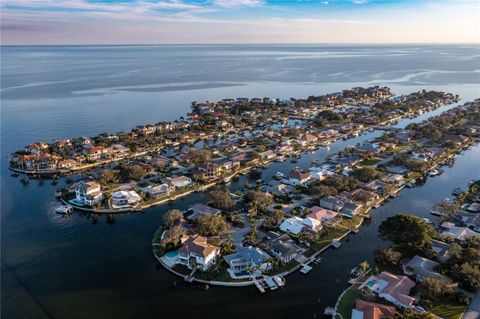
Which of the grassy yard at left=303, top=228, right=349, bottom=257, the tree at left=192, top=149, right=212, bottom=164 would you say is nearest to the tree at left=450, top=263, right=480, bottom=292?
the grassy yard at left=303, top=228, right=349, bottom=257

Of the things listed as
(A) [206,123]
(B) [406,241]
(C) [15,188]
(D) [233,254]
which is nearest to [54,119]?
(A) [206,123]

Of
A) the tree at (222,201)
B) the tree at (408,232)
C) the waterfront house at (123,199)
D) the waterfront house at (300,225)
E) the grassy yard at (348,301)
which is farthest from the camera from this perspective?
the waterfront house at (123,199)

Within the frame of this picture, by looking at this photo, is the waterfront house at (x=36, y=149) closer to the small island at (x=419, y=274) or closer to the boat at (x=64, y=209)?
the boat at (x=64, y=209)

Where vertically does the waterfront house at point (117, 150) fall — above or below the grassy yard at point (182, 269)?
above

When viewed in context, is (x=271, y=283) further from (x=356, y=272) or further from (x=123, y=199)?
(x=123, y=199)

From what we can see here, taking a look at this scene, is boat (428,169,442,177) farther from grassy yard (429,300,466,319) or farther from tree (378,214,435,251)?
grassy yard (429,300,466,319)

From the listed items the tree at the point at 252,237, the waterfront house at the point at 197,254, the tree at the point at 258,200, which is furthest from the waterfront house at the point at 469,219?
the waterfront house at the point at 197,254

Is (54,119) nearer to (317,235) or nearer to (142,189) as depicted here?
(142,189)
